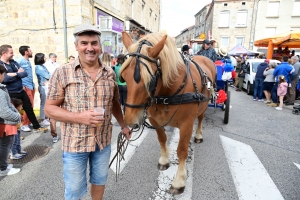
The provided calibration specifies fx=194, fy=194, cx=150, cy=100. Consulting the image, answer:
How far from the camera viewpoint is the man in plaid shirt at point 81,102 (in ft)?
5.16

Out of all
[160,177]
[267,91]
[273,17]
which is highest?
[273,17]

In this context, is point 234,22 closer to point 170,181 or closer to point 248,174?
point 248,174

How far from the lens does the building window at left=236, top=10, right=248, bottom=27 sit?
92.5 ft

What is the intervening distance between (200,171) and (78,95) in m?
2.31

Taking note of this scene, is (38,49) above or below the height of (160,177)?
above

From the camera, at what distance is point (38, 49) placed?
872 cm

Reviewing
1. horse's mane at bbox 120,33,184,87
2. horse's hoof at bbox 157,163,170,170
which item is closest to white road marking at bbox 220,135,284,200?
horse's hoof at bbox 157,163,170,170

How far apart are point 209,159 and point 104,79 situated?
255 centimetres

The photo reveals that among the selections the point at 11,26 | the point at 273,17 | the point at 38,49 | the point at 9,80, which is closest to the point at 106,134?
the point at 9,80

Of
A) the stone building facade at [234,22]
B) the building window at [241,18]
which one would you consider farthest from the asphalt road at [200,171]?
the building window at [241,18]

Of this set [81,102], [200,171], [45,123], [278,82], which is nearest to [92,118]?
[81,102]

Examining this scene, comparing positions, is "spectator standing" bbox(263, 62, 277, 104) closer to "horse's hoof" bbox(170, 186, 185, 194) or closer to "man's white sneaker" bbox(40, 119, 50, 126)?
"horse's hoof" bbox(170, 186, 185, 194)

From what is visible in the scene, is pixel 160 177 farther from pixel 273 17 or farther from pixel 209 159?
pixel 273 17

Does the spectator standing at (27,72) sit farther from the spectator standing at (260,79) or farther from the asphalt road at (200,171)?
the spectator standing at (260,79)
